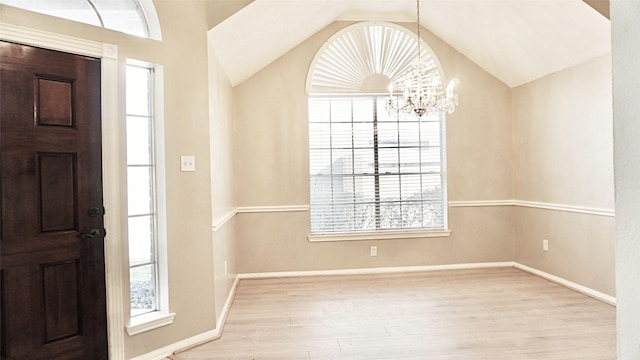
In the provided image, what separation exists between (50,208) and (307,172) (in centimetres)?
278

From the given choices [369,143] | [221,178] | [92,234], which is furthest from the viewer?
[369,143]

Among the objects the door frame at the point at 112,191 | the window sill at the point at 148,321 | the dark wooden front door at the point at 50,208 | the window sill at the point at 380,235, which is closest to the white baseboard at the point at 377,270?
the window sill at the point at 380,235

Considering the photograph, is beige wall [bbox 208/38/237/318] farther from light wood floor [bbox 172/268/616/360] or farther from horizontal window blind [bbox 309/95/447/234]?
horizontal window blind [bbox 309/95/447/234]

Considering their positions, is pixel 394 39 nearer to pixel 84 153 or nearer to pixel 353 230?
pixel 353 230

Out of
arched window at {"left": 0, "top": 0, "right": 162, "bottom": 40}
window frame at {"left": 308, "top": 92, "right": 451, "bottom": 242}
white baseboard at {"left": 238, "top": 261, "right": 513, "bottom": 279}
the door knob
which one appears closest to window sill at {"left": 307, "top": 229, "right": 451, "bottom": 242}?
window frame at {"left": 308, "top": 92, "right": 451, "bottom": 242}

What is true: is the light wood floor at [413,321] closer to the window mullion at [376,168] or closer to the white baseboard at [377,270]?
the white baseboard at [377,270]

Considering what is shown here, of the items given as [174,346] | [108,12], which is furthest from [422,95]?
[174,346]

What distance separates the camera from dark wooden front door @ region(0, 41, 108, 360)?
1960 millimetres

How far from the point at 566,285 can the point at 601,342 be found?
4.57 ft

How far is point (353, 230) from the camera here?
4566 millimetres

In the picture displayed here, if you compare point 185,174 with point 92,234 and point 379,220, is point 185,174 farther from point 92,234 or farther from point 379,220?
point 379,220

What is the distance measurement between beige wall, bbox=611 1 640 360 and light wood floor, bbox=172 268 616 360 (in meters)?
2.11

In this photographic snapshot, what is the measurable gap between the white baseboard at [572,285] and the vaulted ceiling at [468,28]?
235 cm

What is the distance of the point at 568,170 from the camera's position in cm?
388
